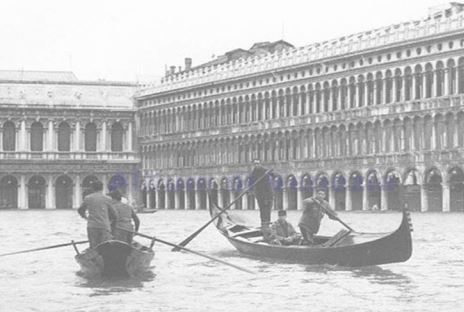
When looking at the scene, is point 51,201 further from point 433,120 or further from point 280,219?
point 280,219

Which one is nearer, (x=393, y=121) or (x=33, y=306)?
(x=33, y=306)

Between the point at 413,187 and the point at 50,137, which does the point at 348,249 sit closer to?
the point at 413,187

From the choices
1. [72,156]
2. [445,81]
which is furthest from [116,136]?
[445,81]

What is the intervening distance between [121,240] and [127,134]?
6811cm

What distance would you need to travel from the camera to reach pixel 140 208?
7112 centimetres

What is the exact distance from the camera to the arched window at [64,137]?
86688mm

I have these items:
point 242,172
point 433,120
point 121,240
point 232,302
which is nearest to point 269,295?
point 232,302

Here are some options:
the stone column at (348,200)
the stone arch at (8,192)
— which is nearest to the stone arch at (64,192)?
the stone arch at (8,192)

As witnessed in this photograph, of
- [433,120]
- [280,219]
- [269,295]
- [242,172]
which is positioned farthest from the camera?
[242,172]

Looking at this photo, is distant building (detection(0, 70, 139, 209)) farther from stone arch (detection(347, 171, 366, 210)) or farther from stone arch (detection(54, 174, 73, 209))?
stone arch (detection(347, 171, 366, 210))

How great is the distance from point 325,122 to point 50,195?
27.1m

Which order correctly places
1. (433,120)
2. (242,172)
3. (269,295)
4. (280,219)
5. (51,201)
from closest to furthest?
(269,295) → (280,219) → (433,120) → (242,172) → (51,201)

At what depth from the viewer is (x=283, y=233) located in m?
24.8

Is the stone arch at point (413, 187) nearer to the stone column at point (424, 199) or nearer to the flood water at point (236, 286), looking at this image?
the stone column at point (424, 199)
